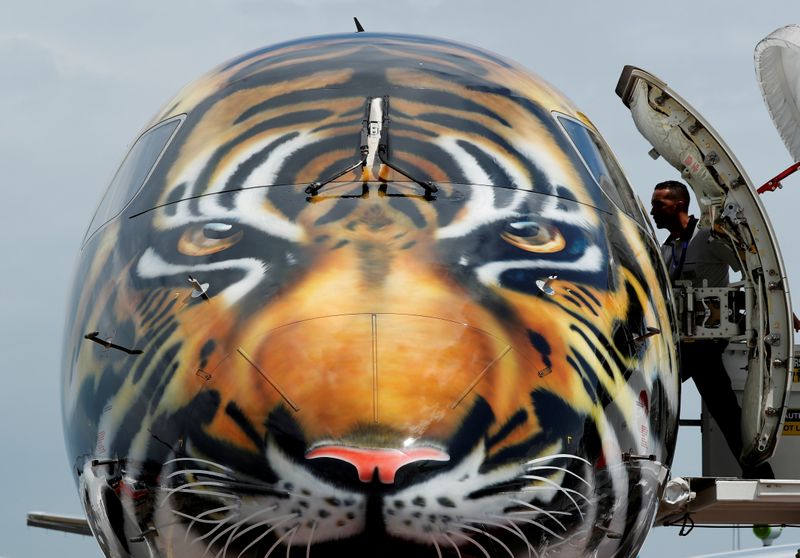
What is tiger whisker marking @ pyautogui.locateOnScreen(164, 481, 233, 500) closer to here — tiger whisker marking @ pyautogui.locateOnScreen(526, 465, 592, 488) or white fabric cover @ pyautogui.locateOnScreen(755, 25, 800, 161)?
tiger whisker marking @ pyautogui.locateOnScreen(526, 465, 592, 488)

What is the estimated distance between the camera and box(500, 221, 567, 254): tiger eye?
6.55m

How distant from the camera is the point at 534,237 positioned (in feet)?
21.8

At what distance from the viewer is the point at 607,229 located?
23.5 ft

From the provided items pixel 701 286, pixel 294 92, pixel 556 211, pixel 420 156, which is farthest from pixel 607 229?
pixel 701 286

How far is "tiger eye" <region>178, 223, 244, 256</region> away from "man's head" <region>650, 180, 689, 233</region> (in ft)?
16.9

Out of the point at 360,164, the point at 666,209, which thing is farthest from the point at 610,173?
the point at 666,209

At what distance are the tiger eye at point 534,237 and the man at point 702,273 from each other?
313cm

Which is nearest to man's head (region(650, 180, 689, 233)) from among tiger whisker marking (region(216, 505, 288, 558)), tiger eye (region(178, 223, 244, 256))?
tiger eye (region(178, 223, 244, 256))

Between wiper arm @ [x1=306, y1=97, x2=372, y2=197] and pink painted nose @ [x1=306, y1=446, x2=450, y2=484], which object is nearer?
pink painted nose @ [x1=306, y1=446, x2=450, y2=484]

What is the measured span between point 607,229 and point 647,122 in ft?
10.3

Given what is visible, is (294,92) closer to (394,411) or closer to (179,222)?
(179,222)

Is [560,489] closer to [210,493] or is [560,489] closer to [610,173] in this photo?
[210,493]

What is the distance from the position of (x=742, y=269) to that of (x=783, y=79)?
9.09ft

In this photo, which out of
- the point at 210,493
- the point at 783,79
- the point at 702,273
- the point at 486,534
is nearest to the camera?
the point at 486,534
